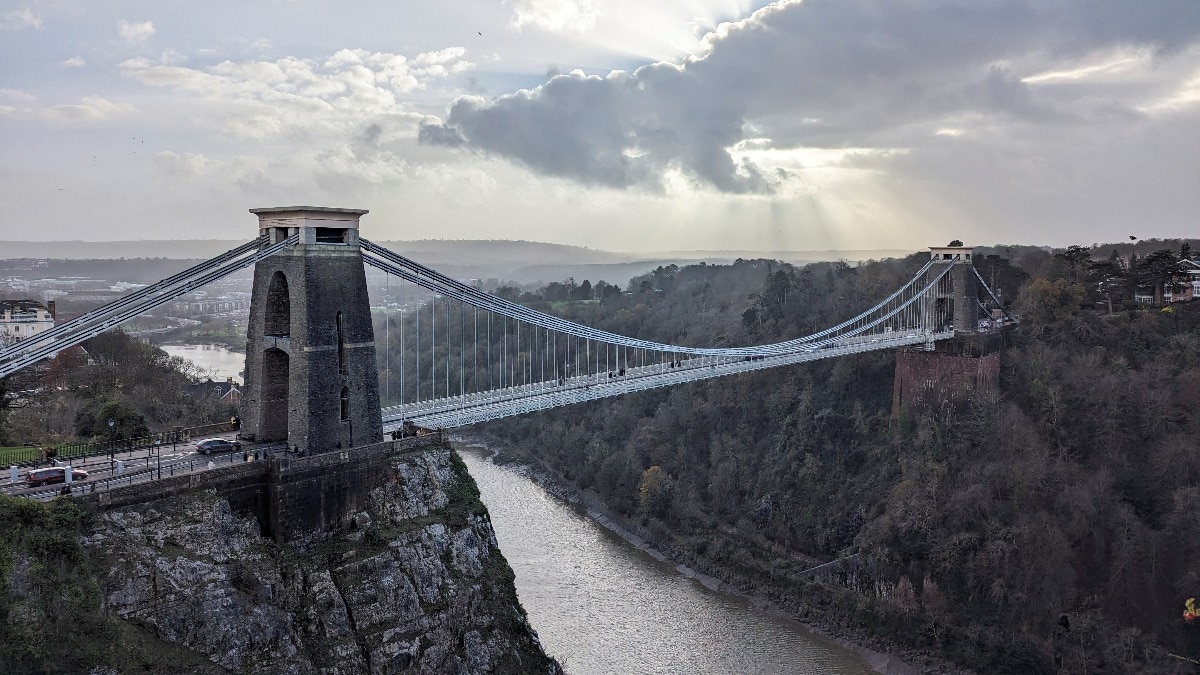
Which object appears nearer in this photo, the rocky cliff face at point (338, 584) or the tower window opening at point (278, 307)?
the rocky cliff face at point (338, 584)

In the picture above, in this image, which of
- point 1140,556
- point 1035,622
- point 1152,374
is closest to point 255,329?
point 1035,622

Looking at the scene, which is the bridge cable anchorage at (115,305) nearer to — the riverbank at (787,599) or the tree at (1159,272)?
the riverbank at (787,599)

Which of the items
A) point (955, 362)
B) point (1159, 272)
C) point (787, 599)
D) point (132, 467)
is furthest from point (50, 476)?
point (1159, 272)

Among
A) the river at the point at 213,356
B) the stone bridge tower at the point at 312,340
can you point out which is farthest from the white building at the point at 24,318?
the stone bridge tower at the point at 312,340

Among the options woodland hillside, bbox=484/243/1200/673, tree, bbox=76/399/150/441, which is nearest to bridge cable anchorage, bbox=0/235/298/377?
tree, bbox=76/399/150/441

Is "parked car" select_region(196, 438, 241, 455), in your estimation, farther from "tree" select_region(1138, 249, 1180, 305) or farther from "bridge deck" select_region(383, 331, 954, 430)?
"tree" select_region(1138, 249, 1180, 305)

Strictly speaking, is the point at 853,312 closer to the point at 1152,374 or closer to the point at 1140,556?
the point at 1152,374
